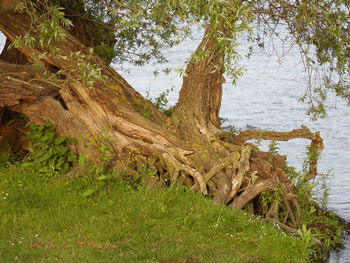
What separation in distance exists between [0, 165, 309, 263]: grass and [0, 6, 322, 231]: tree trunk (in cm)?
74

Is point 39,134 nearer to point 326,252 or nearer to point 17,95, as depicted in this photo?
point 17,95

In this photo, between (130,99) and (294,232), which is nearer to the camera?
(294,232)

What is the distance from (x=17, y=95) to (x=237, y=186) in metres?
3.95

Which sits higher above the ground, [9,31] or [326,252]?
[9,31]

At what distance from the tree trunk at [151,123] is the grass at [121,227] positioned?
2.41ft

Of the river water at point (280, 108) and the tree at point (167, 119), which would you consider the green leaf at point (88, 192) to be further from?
the river water at point (280, 108)

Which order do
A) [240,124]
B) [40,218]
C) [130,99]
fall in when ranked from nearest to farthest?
[40,218]
[130,99]
[240,124]

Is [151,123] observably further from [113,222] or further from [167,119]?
[113,222]

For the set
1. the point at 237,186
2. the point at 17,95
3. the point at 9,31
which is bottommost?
the point at 237,186

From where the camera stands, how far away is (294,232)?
11.0 meters

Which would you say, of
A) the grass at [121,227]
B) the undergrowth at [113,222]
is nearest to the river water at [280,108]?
the undergrowth at [113,222]

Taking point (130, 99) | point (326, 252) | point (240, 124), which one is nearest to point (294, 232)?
point (326, 252)

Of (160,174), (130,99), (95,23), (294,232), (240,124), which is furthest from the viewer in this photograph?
(240,124)

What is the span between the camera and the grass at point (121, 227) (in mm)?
9305
